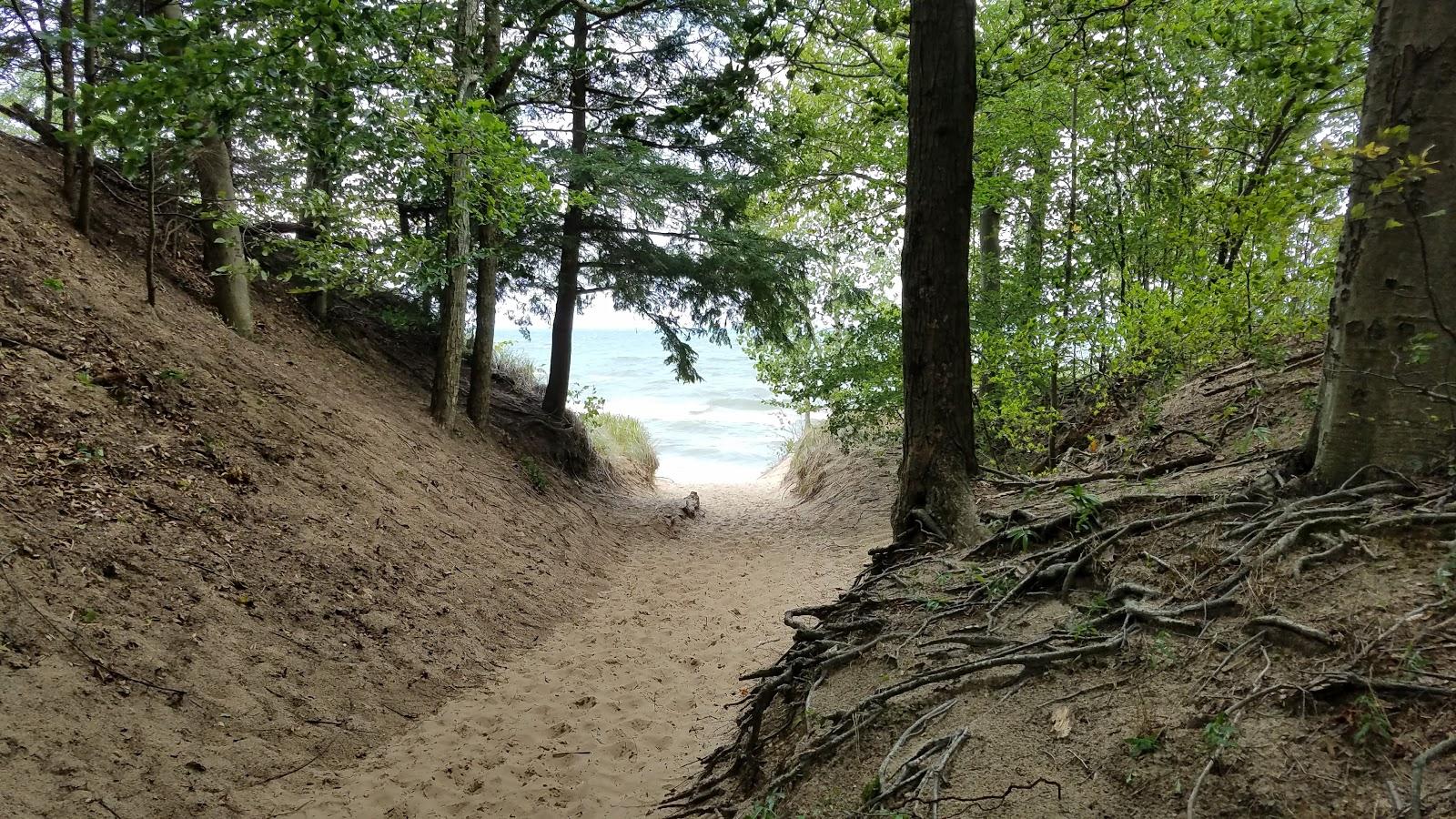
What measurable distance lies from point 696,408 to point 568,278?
31985mm

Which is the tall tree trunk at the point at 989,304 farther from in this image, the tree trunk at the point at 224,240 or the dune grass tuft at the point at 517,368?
the dune grass tuft at the point at 517,368

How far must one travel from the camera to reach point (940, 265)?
157 inches

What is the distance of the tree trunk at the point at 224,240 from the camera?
6.56 metres

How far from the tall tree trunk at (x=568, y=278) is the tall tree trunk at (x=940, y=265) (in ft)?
23.9

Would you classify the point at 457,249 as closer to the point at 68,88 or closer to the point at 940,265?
the point at 68,88

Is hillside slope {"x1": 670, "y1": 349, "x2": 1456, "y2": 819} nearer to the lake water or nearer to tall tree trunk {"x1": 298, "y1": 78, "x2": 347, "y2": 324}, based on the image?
tall tree trunk {"x1": 298, "y1": 78, "x2": 347, "y2": 324}

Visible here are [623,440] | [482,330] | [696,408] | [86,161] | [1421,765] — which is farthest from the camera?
[696,408]

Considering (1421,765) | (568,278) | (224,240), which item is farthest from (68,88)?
(1421,765)

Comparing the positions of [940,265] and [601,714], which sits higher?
[940,265]

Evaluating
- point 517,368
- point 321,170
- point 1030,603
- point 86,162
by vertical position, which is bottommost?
point 1030,603

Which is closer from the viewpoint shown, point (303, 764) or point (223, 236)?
point (303, 764)

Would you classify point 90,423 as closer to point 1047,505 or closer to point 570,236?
point 1047,505

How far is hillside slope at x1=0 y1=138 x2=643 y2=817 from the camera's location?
3.28 metres

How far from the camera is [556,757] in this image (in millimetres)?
4082
